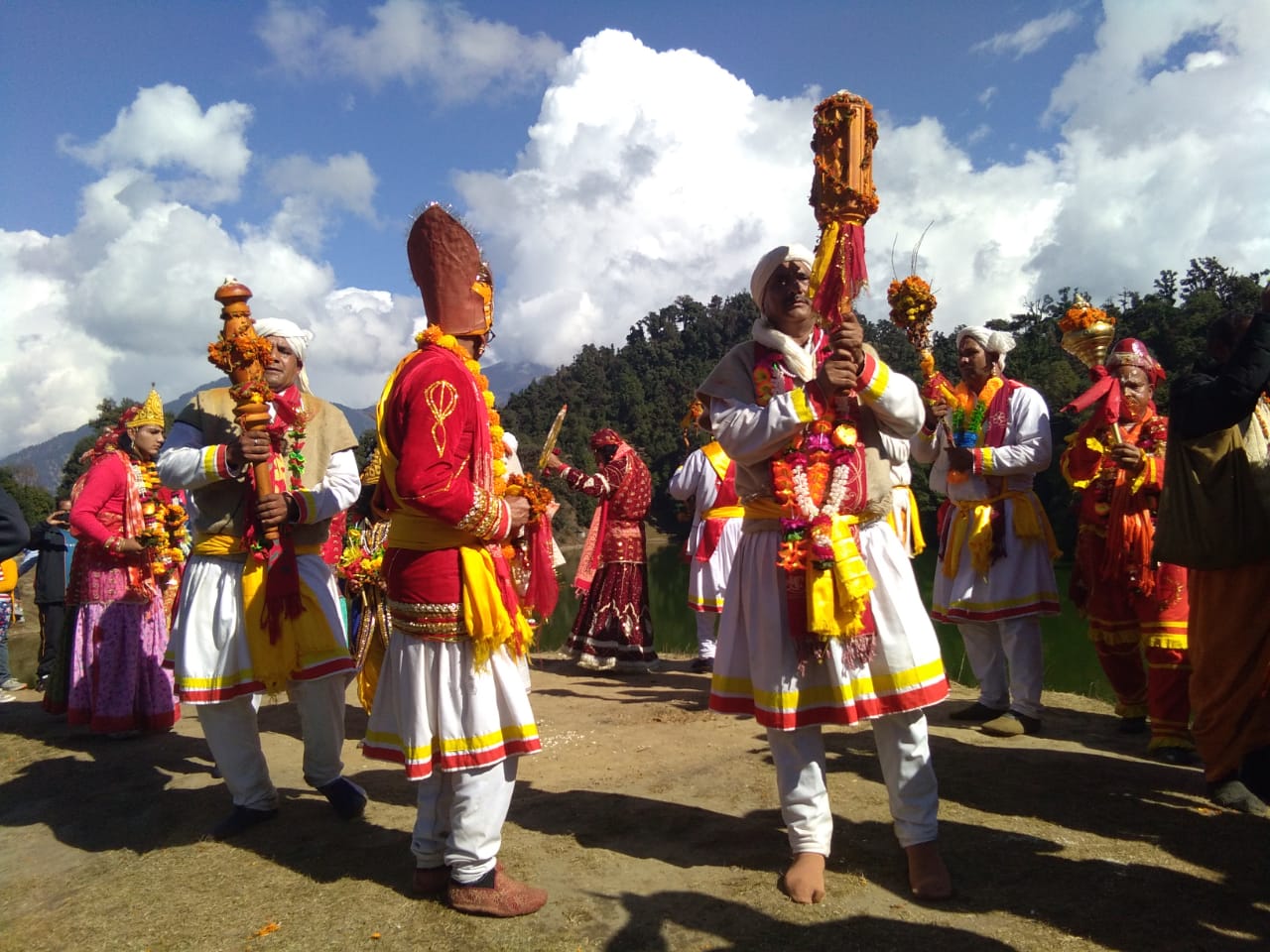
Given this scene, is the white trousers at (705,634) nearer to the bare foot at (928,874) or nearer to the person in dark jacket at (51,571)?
the bare foot at (928,874)

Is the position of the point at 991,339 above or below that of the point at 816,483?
above

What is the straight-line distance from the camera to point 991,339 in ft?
17.7

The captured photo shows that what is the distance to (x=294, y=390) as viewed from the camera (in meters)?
4.22

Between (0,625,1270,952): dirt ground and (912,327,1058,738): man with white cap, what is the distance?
368mm

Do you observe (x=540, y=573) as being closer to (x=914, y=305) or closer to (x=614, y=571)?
(x=914, y=305)

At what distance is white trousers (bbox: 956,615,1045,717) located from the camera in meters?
5.05

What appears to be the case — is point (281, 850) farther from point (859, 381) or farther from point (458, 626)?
point (859, 381)

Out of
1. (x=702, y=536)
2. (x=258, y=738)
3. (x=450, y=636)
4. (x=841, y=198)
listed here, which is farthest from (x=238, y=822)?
(x=702, y=536)

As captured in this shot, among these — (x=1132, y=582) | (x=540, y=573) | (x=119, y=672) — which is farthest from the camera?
(x=119, y=672)

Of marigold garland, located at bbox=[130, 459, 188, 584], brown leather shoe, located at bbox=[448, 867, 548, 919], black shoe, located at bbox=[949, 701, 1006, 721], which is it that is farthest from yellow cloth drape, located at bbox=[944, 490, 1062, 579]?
marigold garland, located at bbox=[130, 459, 188, 584]

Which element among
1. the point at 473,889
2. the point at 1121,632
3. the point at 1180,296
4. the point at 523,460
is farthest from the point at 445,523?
the point at 1180,296

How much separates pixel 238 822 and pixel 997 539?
14.2 ft

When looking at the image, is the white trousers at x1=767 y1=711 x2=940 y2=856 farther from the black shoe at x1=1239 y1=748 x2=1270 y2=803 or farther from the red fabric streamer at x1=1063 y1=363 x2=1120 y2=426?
the red fabric streamer at x1=1063 y1=363 x2=1120 y2=426

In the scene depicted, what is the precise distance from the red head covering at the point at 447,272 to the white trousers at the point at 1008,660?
3.62m
